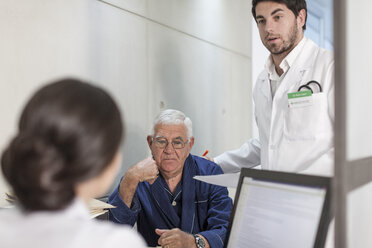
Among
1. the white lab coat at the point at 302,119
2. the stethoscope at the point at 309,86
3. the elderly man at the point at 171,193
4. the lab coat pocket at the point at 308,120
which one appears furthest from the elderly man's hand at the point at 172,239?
the stethoscope at the point at 309,86

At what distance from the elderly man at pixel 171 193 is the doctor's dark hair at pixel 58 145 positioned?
96 cm

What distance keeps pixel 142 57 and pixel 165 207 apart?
978mm

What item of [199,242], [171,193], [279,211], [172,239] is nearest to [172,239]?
[172,239]

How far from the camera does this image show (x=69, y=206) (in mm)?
651

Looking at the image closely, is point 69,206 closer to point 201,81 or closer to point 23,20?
point 23,20

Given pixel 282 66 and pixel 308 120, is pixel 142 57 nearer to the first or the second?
pixel 282 66

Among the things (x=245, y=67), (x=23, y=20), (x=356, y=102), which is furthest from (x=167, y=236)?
(x=245, y=67)

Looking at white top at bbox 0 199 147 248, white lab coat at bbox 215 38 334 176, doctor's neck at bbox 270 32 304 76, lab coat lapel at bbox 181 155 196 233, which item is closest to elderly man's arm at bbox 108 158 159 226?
lab coat lapel at bbox 181 155 196 233

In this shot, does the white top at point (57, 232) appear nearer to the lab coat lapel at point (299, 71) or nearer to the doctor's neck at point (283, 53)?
the lab coat lapel at point (299, 71)

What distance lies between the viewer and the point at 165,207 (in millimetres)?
1693

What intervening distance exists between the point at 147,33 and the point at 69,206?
5.98 ft

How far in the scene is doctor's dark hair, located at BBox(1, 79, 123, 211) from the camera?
1.98 ft

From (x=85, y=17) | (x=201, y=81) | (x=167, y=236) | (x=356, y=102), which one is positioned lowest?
(x=167, y=236)

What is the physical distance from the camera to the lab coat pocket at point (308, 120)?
5.11 feet
